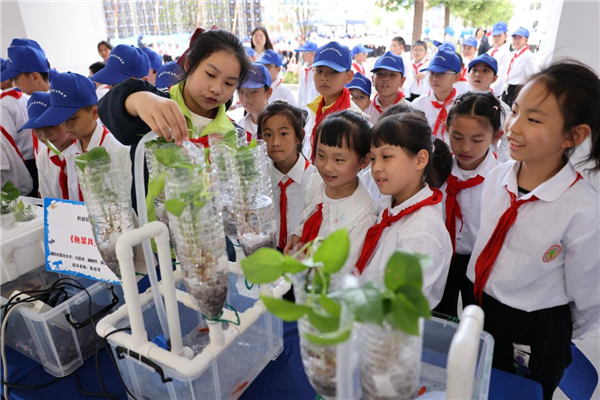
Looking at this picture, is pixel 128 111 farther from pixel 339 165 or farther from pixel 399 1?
pixel 399 1

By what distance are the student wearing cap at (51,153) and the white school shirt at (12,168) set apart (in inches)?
20.9

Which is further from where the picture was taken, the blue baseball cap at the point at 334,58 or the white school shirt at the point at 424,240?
the blue baseball cap at the point at 334,58

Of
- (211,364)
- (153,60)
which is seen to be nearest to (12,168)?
(153,60)

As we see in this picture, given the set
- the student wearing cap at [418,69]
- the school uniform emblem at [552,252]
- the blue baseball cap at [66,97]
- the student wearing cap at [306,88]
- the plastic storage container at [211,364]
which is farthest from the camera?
the student wearing cap at [418,69]

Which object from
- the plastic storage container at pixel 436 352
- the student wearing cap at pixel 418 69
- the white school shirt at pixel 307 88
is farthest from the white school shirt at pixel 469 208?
the student wearing cap at pixel 418 69

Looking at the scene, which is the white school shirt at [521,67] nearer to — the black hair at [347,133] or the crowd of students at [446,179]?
the crowd of students at [446,179]

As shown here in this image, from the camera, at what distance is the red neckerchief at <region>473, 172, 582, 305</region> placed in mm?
1185

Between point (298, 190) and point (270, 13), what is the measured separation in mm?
8792

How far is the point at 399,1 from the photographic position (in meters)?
7.17

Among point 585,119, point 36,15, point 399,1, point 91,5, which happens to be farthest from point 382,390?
point 91,5

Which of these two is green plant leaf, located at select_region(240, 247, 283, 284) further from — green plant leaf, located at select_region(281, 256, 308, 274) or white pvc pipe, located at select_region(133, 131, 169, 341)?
white pvc pipe, located at select_region(133, 131, 169, 341)

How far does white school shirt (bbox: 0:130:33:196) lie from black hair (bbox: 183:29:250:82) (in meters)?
1.77

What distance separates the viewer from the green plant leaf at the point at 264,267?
592 millimetres

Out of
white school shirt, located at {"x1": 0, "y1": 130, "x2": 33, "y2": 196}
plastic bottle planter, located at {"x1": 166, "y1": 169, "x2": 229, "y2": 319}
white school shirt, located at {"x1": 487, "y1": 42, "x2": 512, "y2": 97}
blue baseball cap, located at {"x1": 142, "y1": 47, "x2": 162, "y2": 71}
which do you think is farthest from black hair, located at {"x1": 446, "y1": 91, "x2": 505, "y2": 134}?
white school shirt, located at {"x1": 487, "y1": 42, "x2": 512, "y2": 97}
